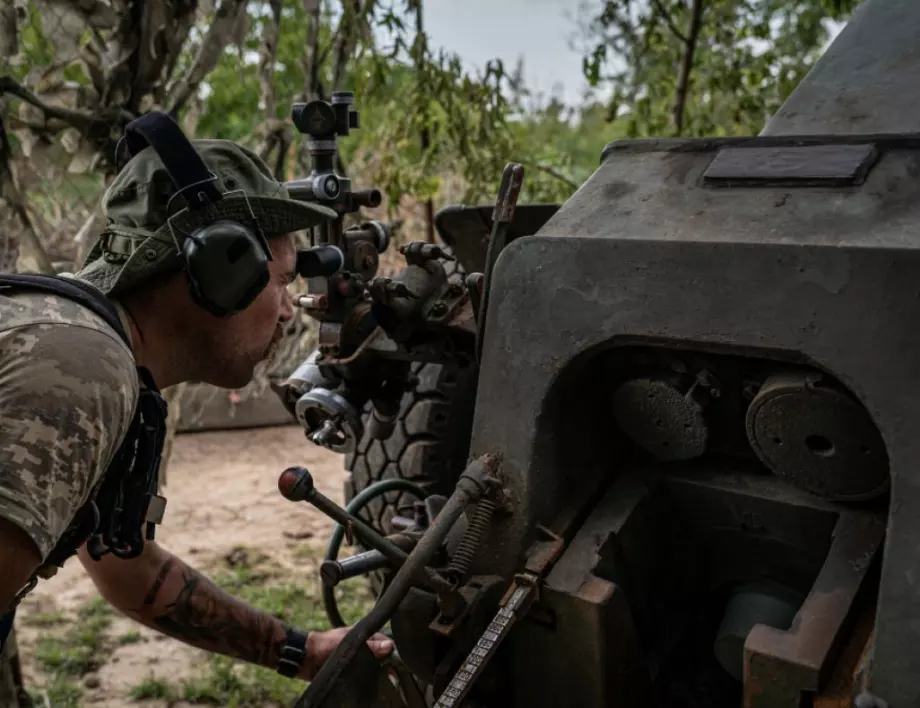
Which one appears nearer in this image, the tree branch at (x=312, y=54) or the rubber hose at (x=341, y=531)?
the rubber hose at (x=341, y=531)

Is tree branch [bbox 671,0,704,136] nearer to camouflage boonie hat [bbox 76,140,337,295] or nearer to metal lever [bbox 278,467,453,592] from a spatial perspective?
camouflage boonie hat [bbox 76,140,337,295]

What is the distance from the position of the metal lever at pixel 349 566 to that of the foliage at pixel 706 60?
13.8 ft

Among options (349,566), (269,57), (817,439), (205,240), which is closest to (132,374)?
(205,240)

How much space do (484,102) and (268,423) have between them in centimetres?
265

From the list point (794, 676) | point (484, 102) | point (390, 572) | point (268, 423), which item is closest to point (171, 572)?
point (390, 572)

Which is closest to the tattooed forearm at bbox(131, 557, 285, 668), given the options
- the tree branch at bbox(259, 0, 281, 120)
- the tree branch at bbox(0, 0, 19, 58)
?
the tree branch at bbox(0, 0, 19, 58)

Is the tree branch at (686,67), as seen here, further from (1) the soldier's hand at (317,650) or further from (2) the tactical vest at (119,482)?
(2) the tactical vest at (119,482)

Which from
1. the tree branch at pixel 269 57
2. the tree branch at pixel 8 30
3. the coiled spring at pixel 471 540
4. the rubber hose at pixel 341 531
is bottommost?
the rubber hose at pixel 341 531

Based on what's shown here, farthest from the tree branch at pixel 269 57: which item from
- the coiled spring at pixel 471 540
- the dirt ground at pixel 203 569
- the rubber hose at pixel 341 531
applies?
the coiled spring at pixel 471 540

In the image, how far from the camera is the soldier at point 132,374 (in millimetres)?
1433

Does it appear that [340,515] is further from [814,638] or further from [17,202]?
[17,202]

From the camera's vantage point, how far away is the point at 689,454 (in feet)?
6.82

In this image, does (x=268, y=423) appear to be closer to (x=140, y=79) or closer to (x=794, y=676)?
(x=140, y=79)

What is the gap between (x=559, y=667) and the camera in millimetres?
1988
